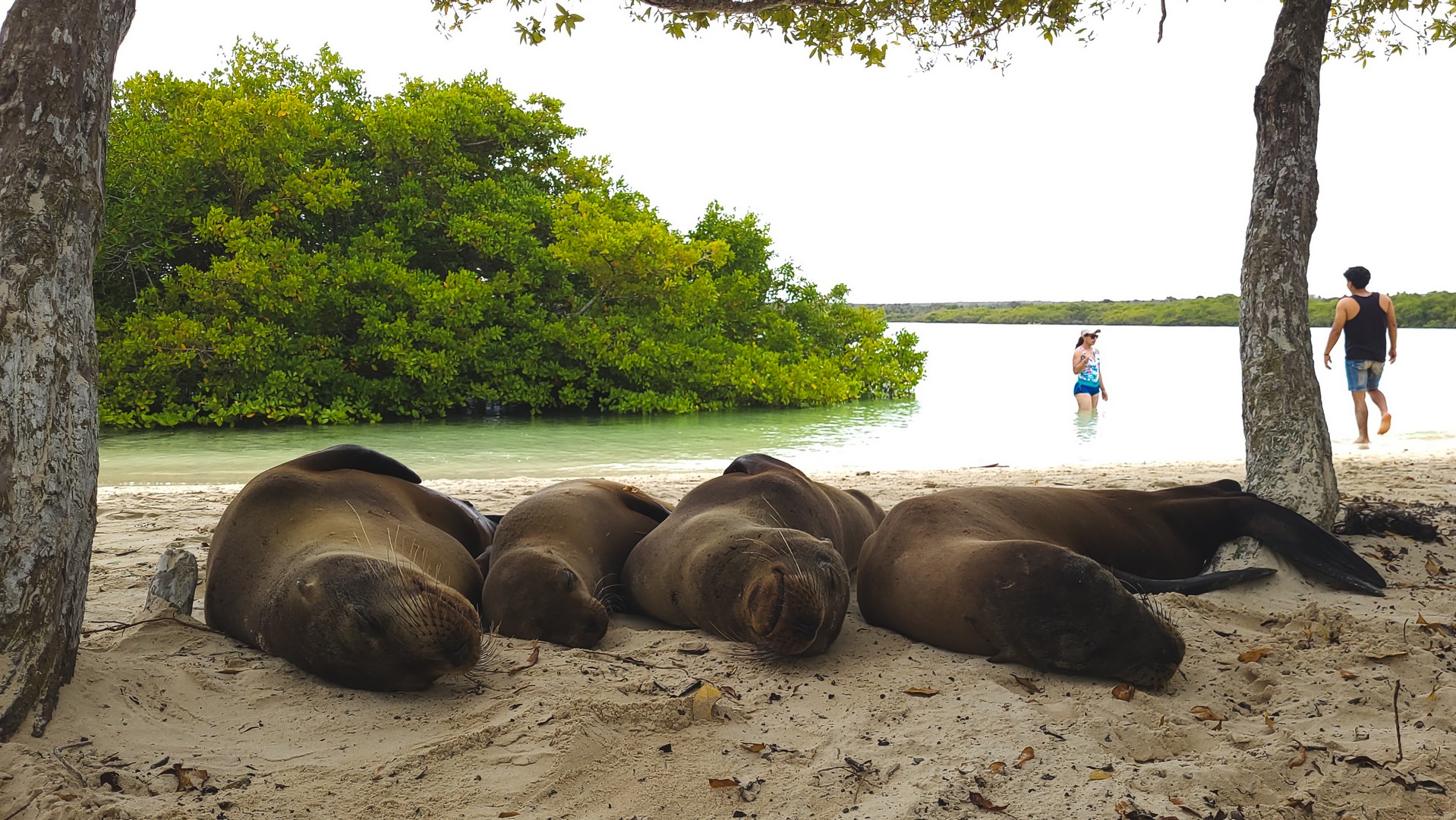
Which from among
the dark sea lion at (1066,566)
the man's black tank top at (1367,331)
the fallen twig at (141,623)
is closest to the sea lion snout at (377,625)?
the fallen twig at (141,623)

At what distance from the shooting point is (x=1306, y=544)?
4.74m

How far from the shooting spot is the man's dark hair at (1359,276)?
39.4 ft

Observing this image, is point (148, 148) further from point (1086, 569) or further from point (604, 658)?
point (1086, 569)

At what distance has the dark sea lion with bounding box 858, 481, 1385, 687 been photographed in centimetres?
328

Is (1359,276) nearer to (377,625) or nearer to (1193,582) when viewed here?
(1193,582)

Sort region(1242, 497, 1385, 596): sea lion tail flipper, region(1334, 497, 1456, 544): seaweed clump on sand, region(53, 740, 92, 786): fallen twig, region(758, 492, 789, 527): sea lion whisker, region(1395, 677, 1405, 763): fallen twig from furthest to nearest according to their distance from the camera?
region(1334, 497, 1456, 544): seaweed clump on sand
region(1242, 497, 1385, 596): sea lion tail flipper
region(758, 492, 789, 527): sea lion whisker
region(1395, 677, 1405, 763): fallen twig
region(53, 740, 92, 786): fallen twig

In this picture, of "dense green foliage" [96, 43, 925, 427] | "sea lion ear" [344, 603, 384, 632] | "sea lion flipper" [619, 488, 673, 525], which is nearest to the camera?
"sea lion ear" [344, 603, 384, 632]

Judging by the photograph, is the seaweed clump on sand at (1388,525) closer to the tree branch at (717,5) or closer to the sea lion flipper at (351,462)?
the tree branch at (717,5)

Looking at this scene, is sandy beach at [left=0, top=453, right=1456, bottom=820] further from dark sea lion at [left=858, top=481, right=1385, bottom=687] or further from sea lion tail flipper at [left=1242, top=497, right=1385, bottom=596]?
sea lion tail flipper at [left=1242, top=497, right=1385, bottom=596]

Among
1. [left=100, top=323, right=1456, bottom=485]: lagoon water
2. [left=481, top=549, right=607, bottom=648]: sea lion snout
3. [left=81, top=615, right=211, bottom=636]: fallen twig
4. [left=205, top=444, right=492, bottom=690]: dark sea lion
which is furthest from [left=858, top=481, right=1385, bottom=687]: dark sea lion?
[left=100, top=323, right=1456, bottom=485]: lagoon water

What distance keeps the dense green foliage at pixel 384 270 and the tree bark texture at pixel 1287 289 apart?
14840 millimetres

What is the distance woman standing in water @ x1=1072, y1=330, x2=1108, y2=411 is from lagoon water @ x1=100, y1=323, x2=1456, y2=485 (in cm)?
36

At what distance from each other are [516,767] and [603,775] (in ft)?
0.78

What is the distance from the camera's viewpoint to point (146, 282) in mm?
19328
